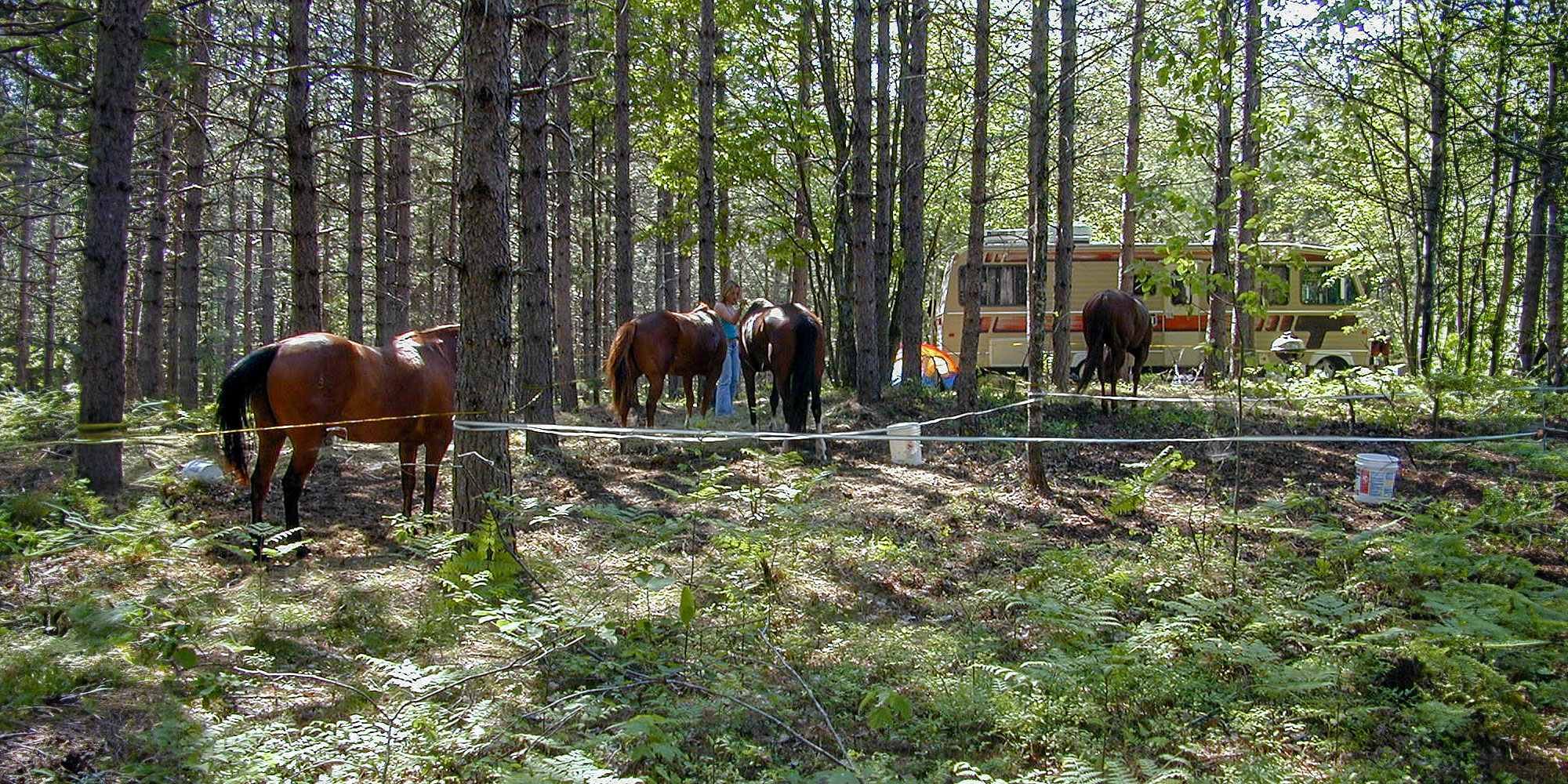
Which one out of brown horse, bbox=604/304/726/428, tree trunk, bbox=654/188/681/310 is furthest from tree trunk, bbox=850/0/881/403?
tree trunk, bbox=654/188/681/310

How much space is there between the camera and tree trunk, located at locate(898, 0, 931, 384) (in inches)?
458

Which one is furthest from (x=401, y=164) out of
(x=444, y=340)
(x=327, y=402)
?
(x=327, y=402)

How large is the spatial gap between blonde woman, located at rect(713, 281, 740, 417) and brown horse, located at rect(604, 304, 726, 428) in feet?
1.89

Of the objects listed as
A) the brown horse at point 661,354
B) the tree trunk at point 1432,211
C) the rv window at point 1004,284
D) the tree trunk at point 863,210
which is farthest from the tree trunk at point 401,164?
the tree trunk at point 1432,211

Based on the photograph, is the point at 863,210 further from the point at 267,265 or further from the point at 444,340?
the point at 267,265

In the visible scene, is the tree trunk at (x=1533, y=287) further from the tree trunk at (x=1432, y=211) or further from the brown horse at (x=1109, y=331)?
the brown horse at (x=1109, y=331)

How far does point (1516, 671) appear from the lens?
416 cm

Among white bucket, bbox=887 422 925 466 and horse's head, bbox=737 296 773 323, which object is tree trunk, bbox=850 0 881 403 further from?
white bucket, bbox=887 422 925 466

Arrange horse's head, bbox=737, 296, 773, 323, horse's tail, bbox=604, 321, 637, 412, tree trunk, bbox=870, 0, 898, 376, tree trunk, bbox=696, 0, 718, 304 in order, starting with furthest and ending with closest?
tree trunk, bbox=870, 0, 898, 376 < tree trunk, bbox=696, 0, 718, 304 < horse's head, bbox=737, 296, 773, 323 < horse's tail, bbox=604, 321, 637, 412

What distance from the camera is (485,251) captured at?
518 cm

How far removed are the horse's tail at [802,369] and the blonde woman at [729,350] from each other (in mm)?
2042

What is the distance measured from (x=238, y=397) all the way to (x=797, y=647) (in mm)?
3959

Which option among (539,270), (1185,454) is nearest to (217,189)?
(539,270)

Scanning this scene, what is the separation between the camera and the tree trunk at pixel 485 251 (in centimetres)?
509
